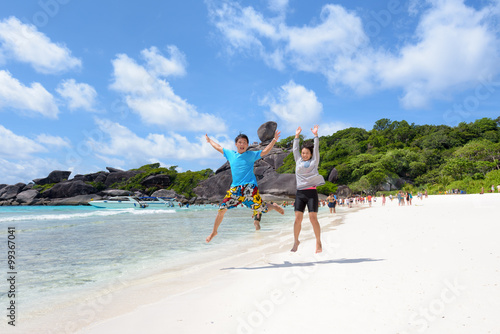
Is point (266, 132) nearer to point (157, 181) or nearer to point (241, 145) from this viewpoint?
point (157, 181)

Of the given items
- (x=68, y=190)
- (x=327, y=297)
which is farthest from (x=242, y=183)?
(x=68, y=190)

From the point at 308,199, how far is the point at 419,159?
67.9m

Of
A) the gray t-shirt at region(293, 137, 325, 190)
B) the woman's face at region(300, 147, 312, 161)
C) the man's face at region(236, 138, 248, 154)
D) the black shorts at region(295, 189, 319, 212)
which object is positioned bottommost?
the black shorts at region(295, 189, 319, 212)

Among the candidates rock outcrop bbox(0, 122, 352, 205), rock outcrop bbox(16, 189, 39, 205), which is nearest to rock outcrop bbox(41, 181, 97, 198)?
rock outcrop bbox(0, 122, 352, 205)

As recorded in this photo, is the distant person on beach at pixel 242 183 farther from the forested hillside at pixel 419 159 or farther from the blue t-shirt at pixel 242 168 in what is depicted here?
the forested hillside at pixel 419 159

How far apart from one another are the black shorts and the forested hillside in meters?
42.4

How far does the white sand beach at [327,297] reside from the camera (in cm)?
229

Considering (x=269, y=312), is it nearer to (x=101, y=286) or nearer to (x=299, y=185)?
(x=299, y=185)

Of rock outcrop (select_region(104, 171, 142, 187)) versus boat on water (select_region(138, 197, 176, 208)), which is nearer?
boat on water (select_region(138, 197, 176, 208))

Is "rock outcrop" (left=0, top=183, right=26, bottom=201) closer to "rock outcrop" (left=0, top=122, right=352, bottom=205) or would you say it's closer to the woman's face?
"rock outcrop" (left=0, top=122, right=352, bottom=205)

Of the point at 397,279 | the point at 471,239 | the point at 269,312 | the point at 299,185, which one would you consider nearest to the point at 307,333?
the point at 269,312

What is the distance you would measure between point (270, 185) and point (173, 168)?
49612 millimetres

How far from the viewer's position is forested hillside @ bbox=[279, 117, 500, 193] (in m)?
46.1

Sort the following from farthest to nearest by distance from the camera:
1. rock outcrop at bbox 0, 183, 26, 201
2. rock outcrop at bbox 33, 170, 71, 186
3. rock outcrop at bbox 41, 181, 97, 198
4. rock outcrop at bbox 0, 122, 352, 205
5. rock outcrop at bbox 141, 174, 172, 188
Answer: rock outcrop at bbox 33, 170, 71, 186 → rock outcrop at bbox 141, 174, 172, 188 → rock outcrop at bbox 0, 183, 26, 201 → rock outcrop at bbox 41, 181, 97, 198 → rock outcrop at bbox 0, 122, 352, 205
